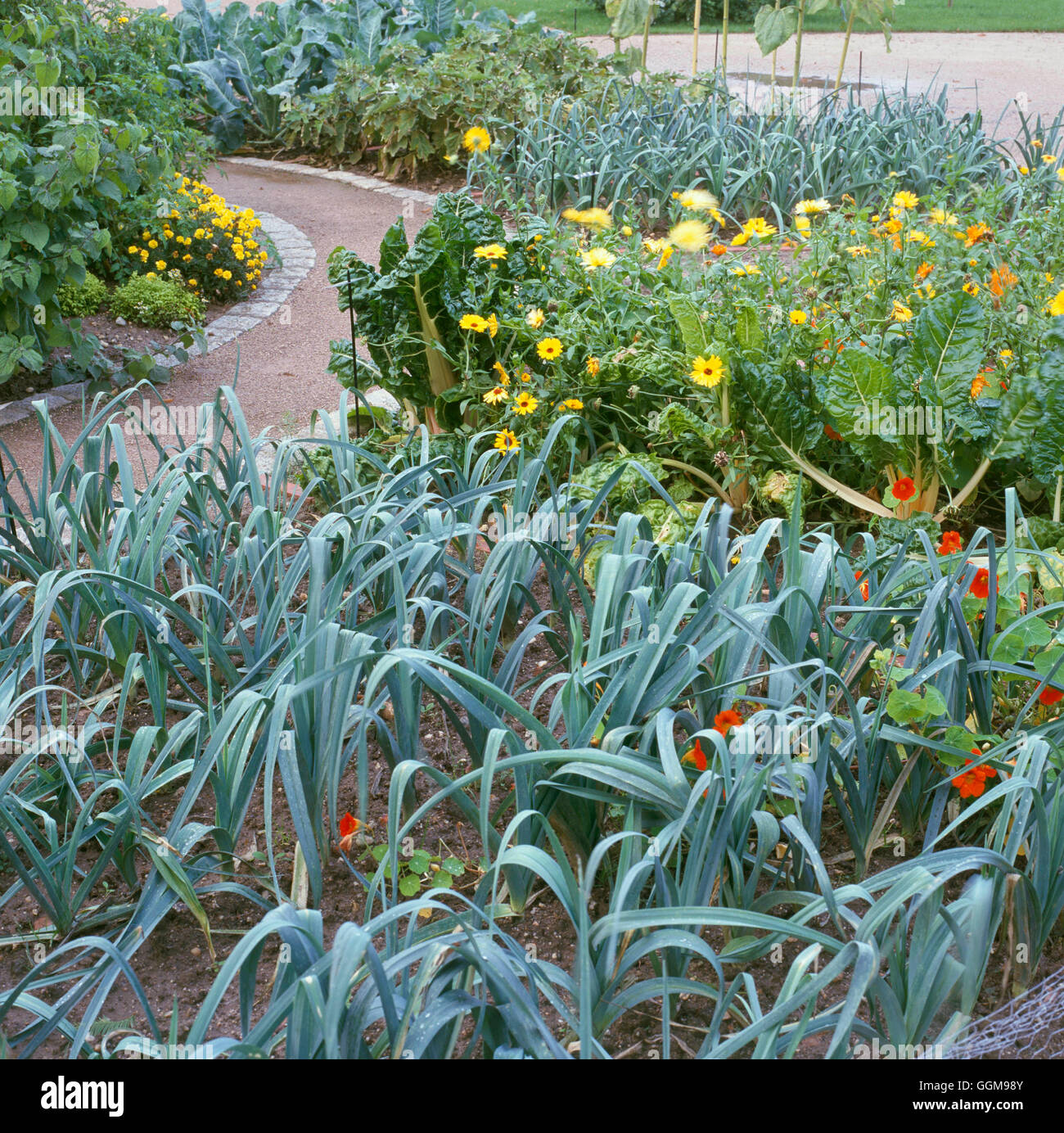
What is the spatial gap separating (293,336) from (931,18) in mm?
16412

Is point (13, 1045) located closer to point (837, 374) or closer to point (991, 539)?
point (991, 539)

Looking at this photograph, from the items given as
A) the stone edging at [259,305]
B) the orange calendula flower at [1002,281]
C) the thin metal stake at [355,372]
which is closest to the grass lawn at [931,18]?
the stone edging at [259,305]

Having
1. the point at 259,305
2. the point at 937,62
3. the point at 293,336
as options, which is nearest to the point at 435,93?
the point at 259,305

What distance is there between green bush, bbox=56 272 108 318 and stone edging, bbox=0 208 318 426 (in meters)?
0.48

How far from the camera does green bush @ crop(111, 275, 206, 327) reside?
5.61 m

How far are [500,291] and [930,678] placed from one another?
2225mm

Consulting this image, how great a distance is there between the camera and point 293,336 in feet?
19.1

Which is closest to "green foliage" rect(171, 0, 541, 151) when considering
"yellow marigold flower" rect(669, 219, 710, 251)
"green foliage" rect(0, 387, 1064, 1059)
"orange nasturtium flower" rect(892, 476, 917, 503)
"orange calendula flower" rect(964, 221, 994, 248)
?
"yellow marigold flower" rect(669, 219, 710, 251)

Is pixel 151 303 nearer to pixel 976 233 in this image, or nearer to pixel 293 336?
pixel 293 336

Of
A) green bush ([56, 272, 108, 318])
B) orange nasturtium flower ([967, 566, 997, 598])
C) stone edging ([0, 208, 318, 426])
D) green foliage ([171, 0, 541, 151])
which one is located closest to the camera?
orange nasturtium flower ([967, 566, 997, 598])

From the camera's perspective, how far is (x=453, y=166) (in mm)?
8617
